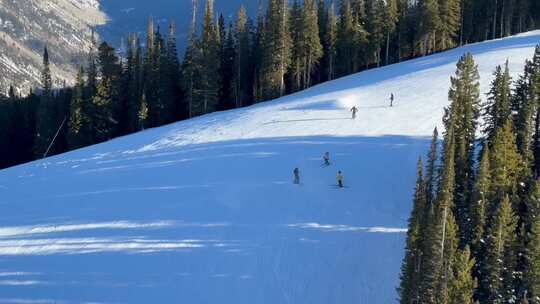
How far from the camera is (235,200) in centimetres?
3672

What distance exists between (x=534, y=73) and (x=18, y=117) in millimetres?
70492

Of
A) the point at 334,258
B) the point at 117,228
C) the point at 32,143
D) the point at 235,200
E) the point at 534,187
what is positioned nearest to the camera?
the point at 534,187

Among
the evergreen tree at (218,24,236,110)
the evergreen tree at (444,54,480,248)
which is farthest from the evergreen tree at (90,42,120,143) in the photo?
the evergreen tree at (444,54,480,248)

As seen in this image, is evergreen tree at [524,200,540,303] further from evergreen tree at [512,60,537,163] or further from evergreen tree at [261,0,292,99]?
evergreen tree at [261,0,292,99]

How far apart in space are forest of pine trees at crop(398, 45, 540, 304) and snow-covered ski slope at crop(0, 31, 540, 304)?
12.0ft

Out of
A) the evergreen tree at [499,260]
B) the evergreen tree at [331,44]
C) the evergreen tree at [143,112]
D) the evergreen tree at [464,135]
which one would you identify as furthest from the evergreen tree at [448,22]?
the evergreen tree at [499,260]

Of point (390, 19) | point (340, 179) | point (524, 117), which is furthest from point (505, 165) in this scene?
point (390, 19)

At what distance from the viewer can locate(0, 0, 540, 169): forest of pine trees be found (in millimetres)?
73438

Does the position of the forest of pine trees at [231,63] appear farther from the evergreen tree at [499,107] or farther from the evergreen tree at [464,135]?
the evergreen tree at [464,135]

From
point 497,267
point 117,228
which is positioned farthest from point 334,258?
point 117,228

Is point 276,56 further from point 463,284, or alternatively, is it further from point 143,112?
point 463,284

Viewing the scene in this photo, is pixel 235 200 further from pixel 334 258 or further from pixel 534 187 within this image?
pixel 534 187

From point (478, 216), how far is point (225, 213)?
13949 millimetres

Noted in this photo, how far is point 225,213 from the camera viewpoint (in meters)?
35.1
